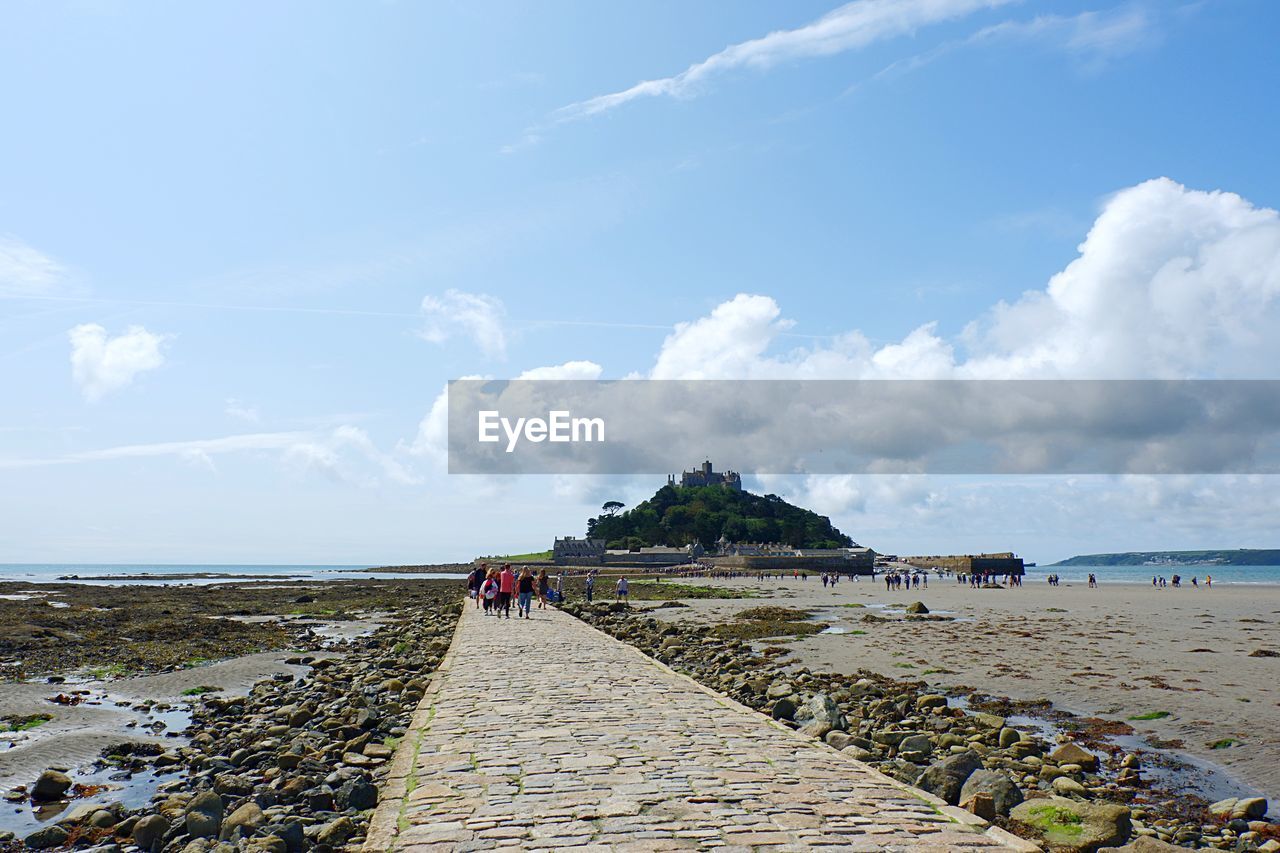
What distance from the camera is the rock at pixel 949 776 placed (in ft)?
28.3

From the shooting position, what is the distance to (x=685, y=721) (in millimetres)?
10562

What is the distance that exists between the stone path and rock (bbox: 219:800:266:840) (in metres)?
1.31

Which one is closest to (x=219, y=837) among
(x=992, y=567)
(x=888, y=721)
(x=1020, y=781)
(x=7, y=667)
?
(x=1020, y=781)

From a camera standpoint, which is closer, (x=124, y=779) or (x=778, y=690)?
(x=124, y=779)

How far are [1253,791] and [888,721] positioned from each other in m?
4.75

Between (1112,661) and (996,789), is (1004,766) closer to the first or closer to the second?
Answer: (996,789)

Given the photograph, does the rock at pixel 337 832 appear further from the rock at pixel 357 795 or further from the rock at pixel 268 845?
the rock at pixel 357 795

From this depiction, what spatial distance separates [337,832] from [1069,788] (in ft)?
24.7

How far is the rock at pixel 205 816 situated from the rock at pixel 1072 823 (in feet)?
24.4

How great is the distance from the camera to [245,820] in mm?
8203

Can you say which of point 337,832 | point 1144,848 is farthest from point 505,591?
point 1144,848

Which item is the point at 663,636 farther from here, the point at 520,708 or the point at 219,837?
the point at 219,837

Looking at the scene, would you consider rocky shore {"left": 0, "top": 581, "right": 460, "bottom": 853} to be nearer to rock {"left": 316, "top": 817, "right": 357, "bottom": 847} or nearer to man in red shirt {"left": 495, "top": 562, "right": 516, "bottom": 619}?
rock {"left": 316, "top": 817, "right": 357, "bottom": 847}

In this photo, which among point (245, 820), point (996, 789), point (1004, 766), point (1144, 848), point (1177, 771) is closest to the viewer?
point (1144, 848)
